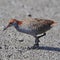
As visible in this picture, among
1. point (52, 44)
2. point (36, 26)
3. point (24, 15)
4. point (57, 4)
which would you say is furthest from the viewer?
point (57, 4)

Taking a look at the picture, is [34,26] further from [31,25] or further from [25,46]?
[25,46]

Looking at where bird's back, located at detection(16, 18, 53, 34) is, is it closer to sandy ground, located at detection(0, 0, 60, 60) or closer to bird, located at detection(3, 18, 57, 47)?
bird, located at detection(3, 18, 57, 47)

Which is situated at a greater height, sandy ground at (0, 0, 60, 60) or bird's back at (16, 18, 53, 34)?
bird's back at (16, 18, 53, 34)

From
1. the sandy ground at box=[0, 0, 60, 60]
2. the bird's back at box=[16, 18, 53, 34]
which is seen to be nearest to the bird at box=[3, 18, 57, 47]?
the bird's back at box=[16, 18, 53, 34]

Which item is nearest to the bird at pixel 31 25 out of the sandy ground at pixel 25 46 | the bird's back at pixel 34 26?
the bird's back at pixel 34 26

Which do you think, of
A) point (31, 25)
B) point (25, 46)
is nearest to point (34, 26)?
point (31, 25)

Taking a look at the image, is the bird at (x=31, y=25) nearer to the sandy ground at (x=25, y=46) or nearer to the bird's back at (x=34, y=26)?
the bird's back at (x=34, y=26)

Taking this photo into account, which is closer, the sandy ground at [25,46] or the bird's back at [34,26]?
the sandy ground at [25,46]

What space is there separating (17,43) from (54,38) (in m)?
1.30

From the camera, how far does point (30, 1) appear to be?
1795 centimetres

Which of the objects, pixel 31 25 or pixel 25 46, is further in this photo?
pixel 25 46

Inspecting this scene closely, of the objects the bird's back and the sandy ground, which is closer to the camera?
the sandy ground

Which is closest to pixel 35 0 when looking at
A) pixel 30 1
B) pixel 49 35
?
pixel 30 1

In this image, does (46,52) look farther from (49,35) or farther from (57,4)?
(57,4)
